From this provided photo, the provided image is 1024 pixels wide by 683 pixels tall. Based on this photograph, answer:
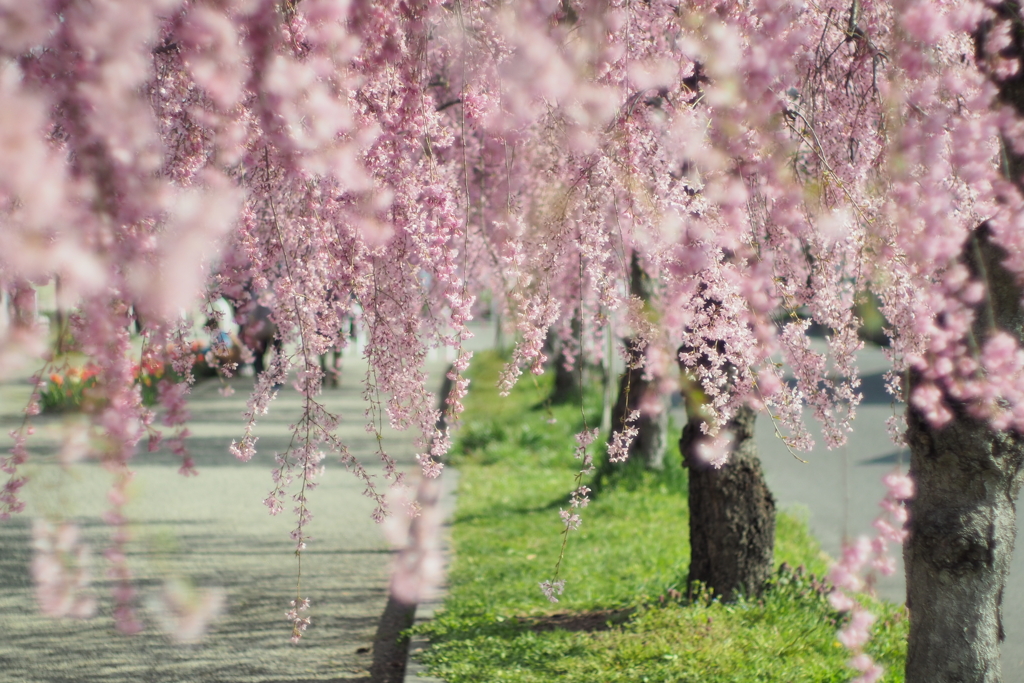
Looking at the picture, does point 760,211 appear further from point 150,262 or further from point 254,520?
point 254,520

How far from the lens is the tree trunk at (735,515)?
5.05 metres

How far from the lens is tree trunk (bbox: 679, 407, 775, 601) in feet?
16.6

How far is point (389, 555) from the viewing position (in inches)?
278

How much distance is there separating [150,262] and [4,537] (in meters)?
5.91

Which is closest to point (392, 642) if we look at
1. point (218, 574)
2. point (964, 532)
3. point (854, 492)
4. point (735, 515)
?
point (218, 574)

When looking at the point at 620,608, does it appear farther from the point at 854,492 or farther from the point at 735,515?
the point at 854,492

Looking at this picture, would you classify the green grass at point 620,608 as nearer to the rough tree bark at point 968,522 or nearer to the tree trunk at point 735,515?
the tree trunk at point 735,515

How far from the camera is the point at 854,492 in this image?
28.1 feet

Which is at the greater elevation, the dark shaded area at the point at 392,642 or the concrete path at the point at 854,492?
the concrete path at the point at 854,492

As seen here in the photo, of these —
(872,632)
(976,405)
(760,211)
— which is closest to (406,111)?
(760,211)

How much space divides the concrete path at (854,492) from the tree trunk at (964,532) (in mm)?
1025

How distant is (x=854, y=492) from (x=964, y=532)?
560 cm

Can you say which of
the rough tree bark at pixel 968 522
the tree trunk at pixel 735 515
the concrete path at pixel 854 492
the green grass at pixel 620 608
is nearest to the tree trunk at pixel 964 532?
the rough tree bark at pixel 968 522

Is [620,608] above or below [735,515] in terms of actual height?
below
